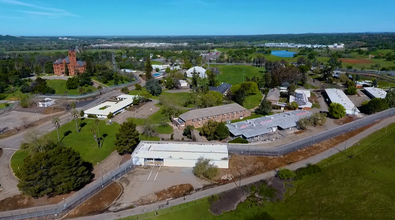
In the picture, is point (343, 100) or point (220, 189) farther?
point (343, 100)

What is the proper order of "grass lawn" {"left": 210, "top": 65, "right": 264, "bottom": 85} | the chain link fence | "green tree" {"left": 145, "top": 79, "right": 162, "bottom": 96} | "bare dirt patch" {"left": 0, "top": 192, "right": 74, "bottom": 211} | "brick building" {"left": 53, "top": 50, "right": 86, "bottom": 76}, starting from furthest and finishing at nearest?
1. "grass lawn" {"left": 210, "top": 65, "right": 264, "bottom": 85}
2. "brick building" {"left": 53, "top": 50, "right": 86, "bottom": 76}
3. "green tree" {"left": 145, "top": 79, "right": 162, "bottom": 96}
4. the chain link fence
5. "bare dirt patch" {"left": 0, "top": 192, "right": 74, "bottom": 211}

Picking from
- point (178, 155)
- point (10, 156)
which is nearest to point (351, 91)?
point (178, 155)

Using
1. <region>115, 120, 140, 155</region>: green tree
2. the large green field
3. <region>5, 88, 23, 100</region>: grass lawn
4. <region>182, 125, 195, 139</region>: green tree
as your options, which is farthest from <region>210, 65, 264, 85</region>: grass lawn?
<region>5, 88, 23, 100</region>: grass lawn

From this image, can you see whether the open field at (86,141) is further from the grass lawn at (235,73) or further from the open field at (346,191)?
the grass lawn at (235,73)

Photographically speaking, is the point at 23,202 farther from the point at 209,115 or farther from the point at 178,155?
the point at 209,115

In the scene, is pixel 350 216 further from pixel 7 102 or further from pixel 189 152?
pixel 7 102

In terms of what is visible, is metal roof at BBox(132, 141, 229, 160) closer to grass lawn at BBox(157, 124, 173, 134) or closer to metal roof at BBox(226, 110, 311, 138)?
metal roof at BBox(226, 110, 311, 138)
